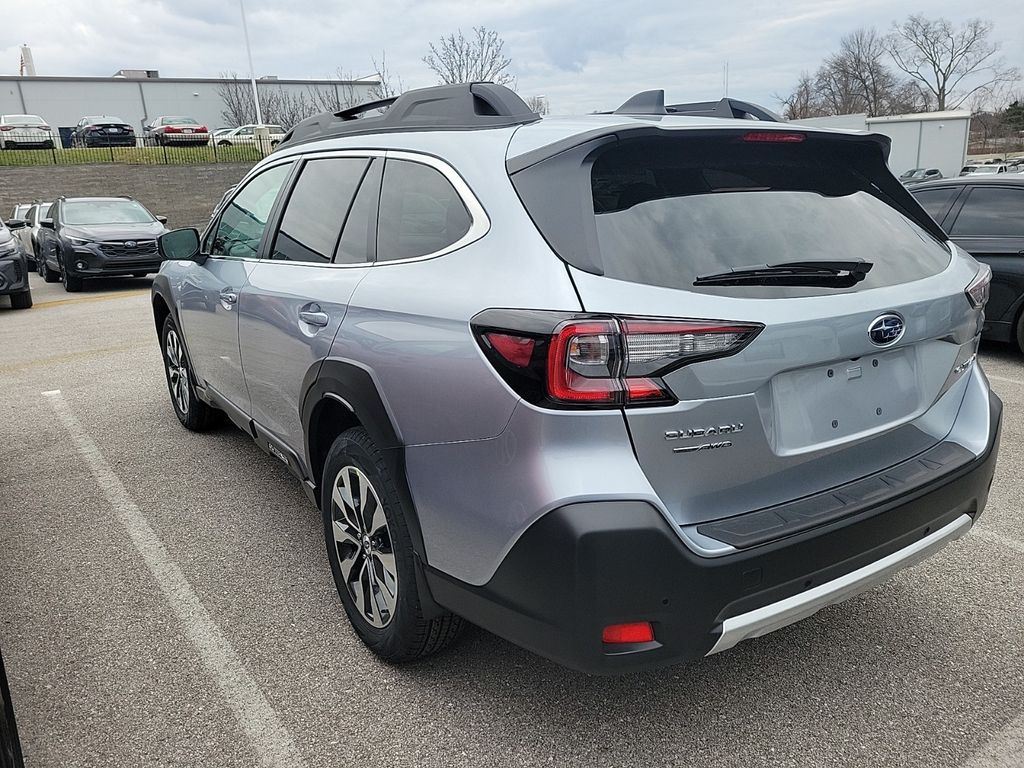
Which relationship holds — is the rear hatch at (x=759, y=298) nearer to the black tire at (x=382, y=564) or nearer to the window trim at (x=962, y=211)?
the black tire at (x=382, y=564)

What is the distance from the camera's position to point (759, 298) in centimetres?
205

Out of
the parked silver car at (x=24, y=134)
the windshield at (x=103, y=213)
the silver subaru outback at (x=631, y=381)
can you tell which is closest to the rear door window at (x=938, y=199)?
the silver subaru outback at (x=631, y=381)

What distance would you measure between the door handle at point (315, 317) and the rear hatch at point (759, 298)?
94cm

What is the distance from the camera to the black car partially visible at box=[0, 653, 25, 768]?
2021 mm

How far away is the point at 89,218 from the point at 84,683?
44.4 ft

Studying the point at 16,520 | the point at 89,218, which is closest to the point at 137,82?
the point at 89,218

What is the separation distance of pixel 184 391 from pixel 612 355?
13.8 ft

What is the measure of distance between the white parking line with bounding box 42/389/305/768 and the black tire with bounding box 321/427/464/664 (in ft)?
1.31

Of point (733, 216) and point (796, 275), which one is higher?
point (733, 216)

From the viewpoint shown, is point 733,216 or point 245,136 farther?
point 245,136

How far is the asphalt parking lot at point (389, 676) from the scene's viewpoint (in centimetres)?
237

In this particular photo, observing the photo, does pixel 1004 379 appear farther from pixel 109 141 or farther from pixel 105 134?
pixel 105 134

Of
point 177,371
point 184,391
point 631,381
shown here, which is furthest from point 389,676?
point 177,371

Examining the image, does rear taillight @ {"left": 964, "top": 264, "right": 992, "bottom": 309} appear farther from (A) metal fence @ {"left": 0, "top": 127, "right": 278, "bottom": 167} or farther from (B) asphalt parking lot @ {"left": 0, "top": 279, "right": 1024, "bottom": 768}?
(A) metal fence @ {"left": 0, "top": 127, "right": 278, "bottom": 167}
